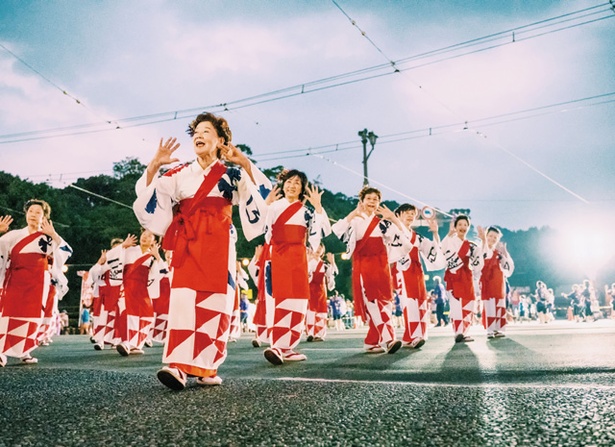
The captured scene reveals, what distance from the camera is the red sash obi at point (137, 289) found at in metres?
8.13

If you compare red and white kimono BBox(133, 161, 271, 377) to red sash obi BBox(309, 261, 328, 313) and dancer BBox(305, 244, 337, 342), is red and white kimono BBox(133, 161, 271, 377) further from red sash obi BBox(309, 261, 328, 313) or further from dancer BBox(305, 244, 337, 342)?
red sash obi BBox(309, 261, 328, 313)

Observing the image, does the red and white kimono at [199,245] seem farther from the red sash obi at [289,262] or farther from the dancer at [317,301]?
the dancer at [317,301]

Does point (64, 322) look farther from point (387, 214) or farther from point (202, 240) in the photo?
point (202, 240)

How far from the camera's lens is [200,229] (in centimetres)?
333

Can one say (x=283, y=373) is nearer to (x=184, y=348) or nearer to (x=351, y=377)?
(x=351, y=377)

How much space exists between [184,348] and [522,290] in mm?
40438

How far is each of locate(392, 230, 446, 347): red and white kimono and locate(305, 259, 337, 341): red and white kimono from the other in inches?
138

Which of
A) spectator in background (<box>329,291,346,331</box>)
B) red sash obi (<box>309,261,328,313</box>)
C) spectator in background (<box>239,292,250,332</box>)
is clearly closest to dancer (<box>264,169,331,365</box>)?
red sash obi (<box>309,261,328,313</box>)

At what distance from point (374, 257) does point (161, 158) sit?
3.65 metres

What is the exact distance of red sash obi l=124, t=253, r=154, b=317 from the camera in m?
8.13

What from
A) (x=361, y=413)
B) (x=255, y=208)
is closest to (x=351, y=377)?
(x=255, y=208)

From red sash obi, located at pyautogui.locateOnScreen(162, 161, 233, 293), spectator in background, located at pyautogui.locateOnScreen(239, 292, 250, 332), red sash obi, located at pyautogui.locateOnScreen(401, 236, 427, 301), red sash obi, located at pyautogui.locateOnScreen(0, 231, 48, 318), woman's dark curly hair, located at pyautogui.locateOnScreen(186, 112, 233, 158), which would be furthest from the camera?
spectator in background, located at pyautogui.locateOnScreen(239, 292, 250, 332)

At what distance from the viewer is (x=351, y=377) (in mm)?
3752

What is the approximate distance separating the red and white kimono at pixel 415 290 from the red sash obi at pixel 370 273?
73 centimetres
